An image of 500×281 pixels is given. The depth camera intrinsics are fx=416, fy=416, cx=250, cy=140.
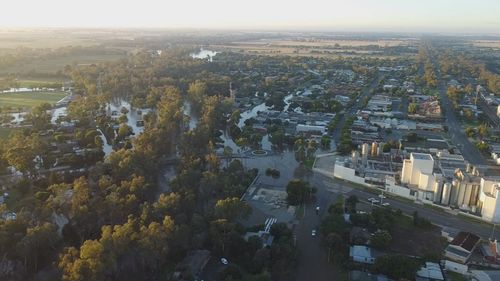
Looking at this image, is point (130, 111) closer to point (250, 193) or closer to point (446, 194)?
point (250, 193)

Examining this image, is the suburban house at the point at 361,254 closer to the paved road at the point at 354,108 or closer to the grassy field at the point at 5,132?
the paved road at the point at 354,108

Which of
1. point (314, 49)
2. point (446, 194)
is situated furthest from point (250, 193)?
point (314, 49)

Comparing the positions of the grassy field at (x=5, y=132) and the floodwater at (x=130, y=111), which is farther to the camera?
the floodwater at (x=130, y=111)

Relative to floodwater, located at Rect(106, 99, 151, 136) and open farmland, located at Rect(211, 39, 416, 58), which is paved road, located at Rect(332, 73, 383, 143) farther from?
open farmland, located at Rect(211, 39, 416, 58)

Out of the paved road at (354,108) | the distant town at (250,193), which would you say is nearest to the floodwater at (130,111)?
the distant town at (250,193)

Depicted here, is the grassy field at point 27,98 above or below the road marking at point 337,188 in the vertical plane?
above

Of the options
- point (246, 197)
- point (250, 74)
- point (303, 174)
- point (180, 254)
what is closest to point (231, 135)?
point (303, 174)

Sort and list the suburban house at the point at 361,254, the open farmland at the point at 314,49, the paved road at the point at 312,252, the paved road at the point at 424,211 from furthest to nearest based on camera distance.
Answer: the open farmland at the point at 314,49
the paved road at the point at 424,211
the suburban house at the point at 361,254
the paved road at the point at 312,252
